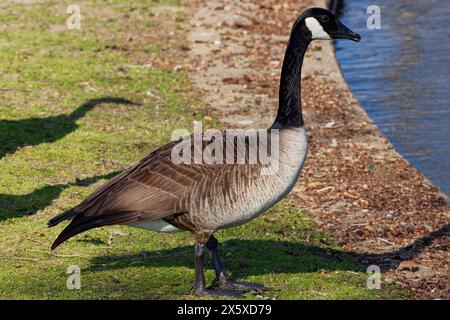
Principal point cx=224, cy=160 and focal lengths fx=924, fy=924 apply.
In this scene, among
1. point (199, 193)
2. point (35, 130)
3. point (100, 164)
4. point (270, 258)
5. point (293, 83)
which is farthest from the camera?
point (35, 130)

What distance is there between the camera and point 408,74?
1636 cm

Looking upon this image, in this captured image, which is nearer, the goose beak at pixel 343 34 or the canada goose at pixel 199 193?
the canada goose at pixel 199 193

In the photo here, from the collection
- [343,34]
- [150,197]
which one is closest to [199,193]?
[150,197]

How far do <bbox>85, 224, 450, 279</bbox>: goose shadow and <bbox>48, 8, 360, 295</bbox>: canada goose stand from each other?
0.75m

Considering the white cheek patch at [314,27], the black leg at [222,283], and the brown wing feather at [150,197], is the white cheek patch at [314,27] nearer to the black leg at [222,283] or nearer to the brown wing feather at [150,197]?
the brown wing feather at [150,197]

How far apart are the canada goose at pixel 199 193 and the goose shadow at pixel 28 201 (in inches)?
84.3

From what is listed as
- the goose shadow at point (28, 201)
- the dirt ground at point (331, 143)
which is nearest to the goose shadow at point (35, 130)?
the goose shadow at point (28, 201)

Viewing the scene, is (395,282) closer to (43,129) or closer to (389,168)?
(389,168)

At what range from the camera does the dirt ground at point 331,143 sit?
364 inches

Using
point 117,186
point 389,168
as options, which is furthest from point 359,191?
point 117,186

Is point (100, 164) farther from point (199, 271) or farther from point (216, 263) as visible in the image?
point (199, 271)

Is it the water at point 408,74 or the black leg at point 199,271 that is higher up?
the water at point 408,74

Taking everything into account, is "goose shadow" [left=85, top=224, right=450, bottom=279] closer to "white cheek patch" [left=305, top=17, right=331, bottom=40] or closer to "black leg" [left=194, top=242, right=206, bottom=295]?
"black leg" [left=194, top=242, right=206, bottom=295]

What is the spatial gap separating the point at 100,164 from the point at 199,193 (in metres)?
3.83
